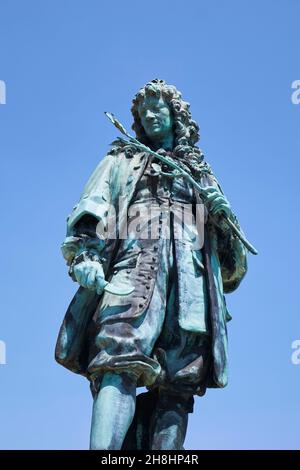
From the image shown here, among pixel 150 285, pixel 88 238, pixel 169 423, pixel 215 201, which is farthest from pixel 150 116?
pixel 169 423

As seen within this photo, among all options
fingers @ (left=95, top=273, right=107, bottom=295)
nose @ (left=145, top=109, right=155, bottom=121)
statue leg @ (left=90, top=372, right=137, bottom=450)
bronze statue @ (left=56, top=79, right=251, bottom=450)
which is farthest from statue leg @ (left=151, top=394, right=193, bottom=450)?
nose @ (left=145, top=109, right=155, bottom=121)

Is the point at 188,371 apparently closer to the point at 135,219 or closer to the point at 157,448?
the point at 157,448

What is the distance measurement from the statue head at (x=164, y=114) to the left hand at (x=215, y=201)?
25.9 inches

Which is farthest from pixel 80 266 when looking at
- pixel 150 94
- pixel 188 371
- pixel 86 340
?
pixel 150 94

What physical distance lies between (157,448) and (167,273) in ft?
4.93

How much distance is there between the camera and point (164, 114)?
10281 millimetres

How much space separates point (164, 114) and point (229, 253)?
1464mm

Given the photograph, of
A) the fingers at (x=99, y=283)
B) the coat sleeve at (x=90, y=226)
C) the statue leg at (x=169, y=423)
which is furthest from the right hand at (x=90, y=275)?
the statue leg at (x=169, y=423)

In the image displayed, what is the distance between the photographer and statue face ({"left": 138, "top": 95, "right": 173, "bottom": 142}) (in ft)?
33.6

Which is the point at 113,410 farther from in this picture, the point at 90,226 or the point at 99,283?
the point at 90,226

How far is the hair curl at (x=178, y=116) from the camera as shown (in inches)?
403

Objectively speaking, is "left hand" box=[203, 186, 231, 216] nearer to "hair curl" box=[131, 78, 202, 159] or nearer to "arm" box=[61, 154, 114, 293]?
"hair curl" box=[131, 78, 202, 159]

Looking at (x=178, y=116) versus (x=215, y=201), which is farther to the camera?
(x=178, y=116)

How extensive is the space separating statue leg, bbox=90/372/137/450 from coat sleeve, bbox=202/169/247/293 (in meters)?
1.69
